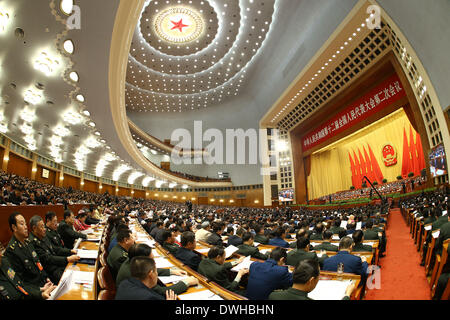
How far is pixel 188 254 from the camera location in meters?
2.93

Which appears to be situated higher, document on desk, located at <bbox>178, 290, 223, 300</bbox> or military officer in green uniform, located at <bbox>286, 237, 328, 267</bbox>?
military officer in green uniform, located at <bbox>286, 237, 328, 267</bbox>

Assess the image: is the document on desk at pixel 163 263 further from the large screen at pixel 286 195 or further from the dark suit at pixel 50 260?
the large screen at pixel 286 195

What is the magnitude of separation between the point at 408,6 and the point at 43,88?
38.2ft

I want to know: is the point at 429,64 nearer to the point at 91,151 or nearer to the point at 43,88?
the point at 43,88

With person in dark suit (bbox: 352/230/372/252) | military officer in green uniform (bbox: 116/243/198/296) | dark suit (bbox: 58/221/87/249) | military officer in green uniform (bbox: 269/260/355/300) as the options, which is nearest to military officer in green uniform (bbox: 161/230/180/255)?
military officer in green uniform (bbox: 116/243/198/296)

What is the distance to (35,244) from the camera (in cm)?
271

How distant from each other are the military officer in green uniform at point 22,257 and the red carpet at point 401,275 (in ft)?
11.6

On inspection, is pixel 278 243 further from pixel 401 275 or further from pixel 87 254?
pixel 87 254

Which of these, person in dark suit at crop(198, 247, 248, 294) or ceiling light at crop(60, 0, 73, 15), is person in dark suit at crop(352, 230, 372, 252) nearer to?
person in dark suit at crop(198, 247, 248, 294)

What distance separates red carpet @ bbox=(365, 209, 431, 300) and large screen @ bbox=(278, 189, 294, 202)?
1448 cm

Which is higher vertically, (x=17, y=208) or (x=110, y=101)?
(x=110, y=101)

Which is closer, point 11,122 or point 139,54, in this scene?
point 11,122

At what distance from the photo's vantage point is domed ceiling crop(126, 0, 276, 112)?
17062 mm
